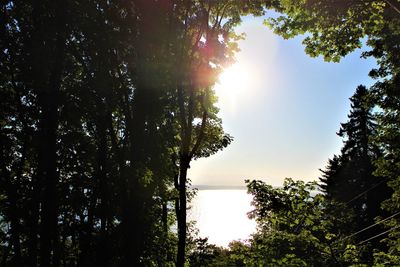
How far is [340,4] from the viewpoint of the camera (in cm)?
771

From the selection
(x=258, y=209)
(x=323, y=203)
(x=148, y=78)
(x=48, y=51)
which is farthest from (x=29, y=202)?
(x=323, y=203)

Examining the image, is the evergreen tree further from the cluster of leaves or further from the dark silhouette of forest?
the cluster of leaves

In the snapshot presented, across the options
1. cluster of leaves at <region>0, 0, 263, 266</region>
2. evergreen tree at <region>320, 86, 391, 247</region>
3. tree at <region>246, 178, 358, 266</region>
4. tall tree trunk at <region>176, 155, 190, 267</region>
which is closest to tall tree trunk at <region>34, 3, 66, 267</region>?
cluster of leaves at <region>0, 0, 263, 266</region>

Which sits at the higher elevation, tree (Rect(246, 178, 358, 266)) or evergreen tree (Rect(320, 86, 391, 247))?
evergreen tree (Rect(320, 86, 391, 247))

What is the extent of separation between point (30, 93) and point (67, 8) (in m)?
5.45

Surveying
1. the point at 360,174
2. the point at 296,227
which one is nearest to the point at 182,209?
the point at 296,227

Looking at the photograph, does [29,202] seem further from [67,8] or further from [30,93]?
[67,8]

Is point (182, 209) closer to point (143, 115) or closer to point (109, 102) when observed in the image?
point (143, 115)

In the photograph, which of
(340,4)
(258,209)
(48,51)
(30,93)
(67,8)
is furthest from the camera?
(30,93)

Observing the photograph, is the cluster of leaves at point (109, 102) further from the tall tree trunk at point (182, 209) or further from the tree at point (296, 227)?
the tree at point (296, 227)

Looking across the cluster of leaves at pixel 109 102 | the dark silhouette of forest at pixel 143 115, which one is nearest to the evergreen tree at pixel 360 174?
the dark silhouette of forest at pixel 143 115

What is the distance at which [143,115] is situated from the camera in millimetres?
12297

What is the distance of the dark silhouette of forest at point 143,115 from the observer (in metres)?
8.44

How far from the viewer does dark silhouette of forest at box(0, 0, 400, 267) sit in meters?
8.44
